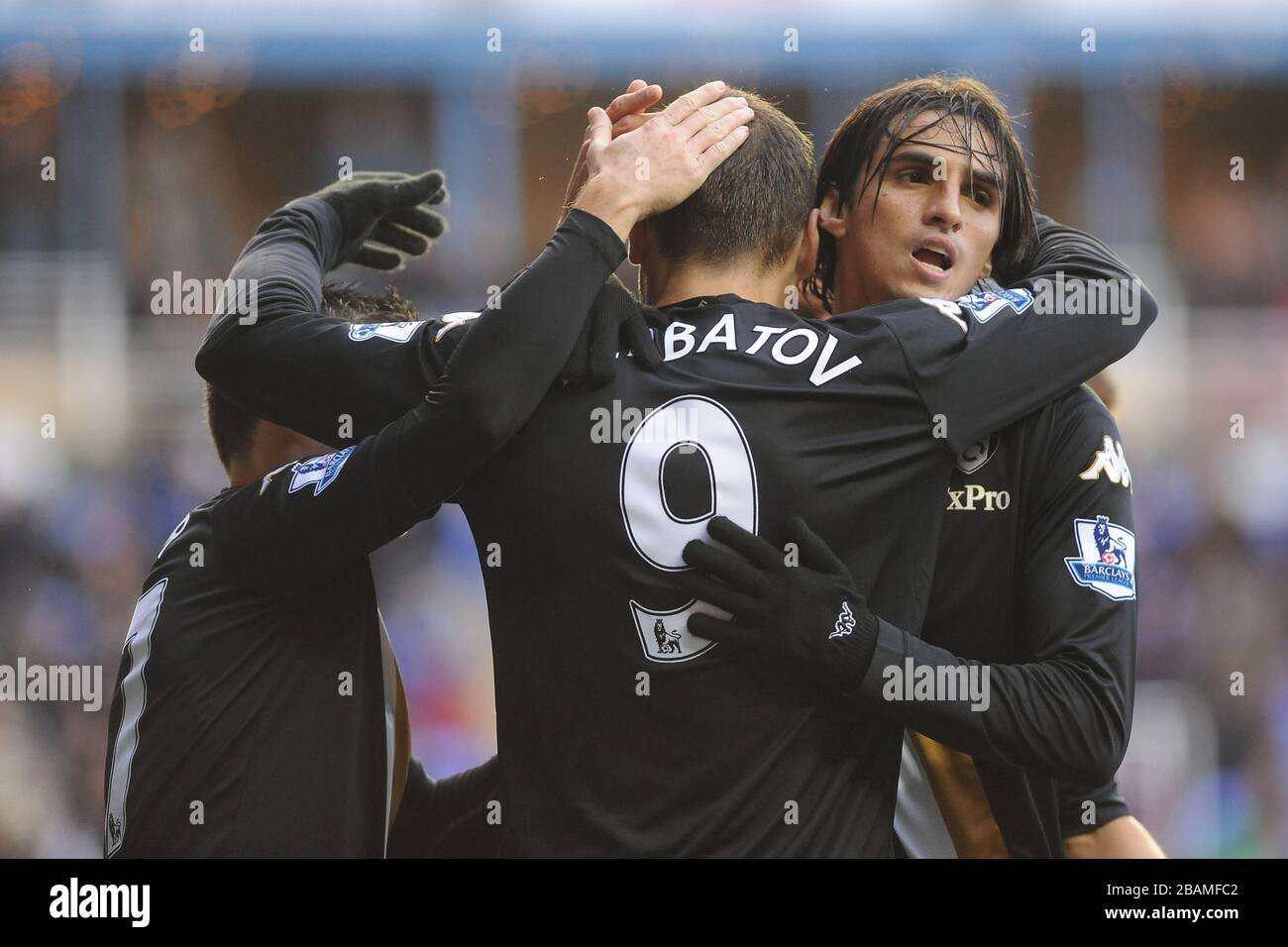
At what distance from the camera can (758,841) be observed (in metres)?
1.79

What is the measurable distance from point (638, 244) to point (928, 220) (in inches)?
20.9

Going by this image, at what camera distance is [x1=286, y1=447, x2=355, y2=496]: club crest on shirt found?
185 cm

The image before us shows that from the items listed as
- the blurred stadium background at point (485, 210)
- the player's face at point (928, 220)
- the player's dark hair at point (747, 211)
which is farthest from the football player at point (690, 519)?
the blurred stadium background at point (485, 210)

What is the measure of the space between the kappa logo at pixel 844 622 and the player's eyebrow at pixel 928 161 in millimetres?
888

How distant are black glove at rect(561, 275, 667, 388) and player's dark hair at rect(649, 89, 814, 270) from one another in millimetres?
128

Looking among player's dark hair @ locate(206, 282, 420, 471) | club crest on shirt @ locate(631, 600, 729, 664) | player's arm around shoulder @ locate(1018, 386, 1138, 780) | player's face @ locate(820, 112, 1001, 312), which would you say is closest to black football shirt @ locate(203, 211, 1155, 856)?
club crest on shirt @ locate(631, 600, 729, 664)

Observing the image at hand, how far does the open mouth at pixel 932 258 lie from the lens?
7.36 feet

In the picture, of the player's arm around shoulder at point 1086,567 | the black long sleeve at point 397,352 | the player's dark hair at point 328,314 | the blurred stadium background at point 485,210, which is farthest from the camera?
the blurred stadium background at point 485,210

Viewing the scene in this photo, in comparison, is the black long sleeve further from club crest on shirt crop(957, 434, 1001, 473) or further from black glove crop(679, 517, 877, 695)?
club crest on shirt crop(957, 434, 1001, 473)

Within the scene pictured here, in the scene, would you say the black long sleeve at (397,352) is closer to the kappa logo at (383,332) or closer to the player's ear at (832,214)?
the kappa logo at (383,332)

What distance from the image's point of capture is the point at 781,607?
176cm

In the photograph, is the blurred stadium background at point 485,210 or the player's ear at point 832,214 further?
the blurred stadium background at point 485,210
